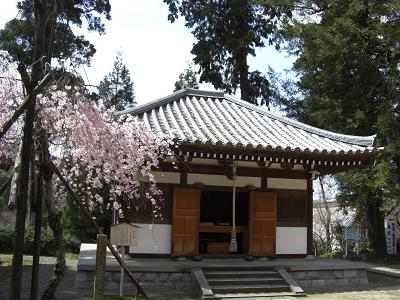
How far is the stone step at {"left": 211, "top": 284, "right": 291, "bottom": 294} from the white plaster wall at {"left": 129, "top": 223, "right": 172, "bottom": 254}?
86.2 inches

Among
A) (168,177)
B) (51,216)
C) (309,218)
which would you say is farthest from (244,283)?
(51,216)

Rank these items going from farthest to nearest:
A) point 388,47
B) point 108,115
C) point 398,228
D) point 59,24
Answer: point 398,228 < point 388,47 < point 108,115 < point 59,24

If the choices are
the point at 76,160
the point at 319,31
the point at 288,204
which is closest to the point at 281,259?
the point at 288,204

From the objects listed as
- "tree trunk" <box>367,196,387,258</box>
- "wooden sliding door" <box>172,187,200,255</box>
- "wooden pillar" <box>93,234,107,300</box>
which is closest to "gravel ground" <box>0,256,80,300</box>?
"wooden sliding door" <box>172,187,200,255</box>

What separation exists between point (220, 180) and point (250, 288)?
130 inches

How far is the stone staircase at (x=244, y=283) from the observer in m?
10.4

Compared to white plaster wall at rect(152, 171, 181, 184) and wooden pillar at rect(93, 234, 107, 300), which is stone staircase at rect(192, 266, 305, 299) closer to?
white plaster wall at rect(152, 171, 181, 184)

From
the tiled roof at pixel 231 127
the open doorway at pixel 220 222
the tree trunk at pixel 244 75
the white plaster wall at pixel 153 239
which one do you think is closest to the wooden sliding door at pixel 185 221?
the white plaster wall at pixel 153 239

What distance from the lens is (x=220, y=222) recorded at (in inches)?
605

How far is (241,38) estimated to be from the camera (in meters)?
24.3

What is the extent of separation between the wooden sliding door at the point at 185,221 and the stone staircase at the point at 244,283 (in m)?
1.18

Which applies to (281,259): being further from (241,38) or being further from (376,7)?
(241,38)

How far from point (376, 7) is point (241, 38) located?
300 inches

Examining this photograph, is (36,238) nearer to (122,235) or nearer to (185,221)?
(122,235)
